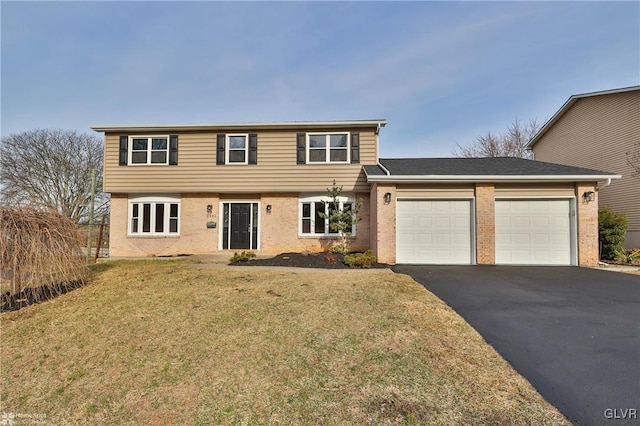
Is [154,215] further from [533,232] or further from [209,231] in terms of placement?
[533,232]

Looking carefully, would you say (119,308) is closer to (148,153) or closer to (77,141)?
(148,153)

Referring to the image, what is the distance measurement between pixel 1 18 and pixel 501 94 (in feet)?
63.9

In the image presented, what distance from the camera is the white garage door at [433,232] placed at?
10.4 metres

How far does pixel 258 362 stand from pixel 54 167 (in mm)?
29497

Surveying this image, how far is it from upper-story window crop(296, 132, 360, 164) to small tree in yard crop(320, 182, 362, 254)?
50.0 inches

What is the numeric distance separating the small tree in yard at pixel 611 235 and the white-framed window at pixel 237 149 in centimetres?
1408

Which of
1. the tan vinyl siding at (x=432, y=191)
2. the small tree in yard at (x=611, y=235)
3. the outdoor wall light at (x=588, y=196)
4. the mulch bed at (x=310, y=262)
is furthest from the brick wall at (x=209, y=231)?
the small tree in yard at (x=611, y=235)

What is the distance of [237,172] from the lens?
42.0 ft

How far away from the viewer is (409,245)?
10.4 m

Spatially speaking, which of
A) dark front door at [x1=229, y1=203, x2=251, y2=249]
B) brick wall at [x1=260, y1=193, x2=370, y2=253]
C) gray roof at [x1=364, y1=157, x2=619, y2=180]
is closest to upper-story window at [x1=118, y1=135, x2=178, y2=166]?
dark front door at [x1=229, y1=203, x2=251, y2=249]

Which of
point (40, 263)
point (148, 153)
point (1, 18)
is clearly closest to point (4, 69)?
point (1, 18)

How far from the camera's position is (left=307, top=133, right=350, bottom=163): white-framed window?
41.3 feet

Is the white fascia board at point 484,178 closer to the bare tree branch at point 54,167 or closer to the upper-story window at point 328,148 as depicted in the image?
the upper-story window at point 328,148

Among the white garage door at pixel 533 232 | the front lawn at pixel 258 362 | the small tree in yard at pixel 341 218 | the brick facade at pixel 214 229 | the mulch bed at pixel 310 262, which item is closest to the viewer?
the front lawn at pixel 258 362
